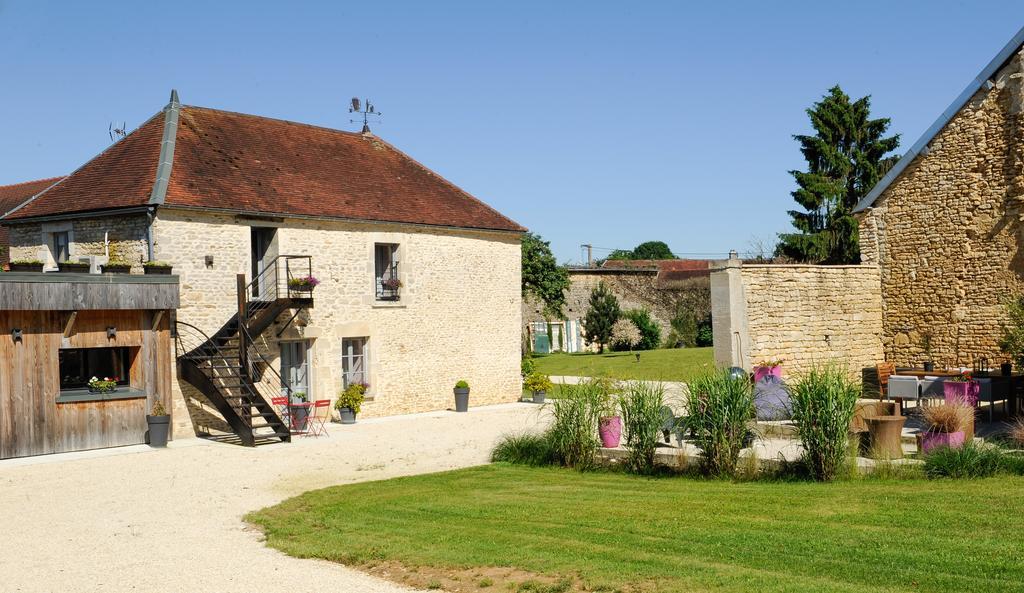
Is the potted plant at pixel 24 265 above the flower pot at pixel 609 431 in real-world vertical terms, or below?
above

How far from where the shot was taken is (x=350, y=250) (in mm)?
19172

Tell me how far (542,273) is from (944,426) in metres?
23.9

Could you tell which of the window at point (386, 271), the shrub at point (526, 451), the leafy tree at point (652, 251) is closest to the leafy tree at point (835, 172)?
the window at point (386, 271)

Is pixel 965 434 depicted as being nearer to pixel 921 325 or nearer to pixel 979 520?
pixel 979 520

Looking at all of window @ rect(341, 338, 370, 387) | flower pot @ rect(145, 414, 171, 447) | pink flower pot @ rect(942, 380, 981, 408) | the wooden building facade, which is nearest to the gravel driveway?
flower pot @ rect(145, 414, 171, 447)

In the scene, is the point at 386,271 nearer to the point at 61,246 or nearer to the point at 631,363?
the point at 61,246

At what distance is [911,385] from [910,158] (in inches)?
212

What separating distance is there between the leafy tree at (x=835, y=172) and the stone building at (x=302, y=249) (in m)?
11.4

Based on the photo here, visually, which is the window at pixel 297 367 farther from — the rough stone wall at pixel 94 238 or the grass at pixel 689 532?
the grass at pixel 689 532

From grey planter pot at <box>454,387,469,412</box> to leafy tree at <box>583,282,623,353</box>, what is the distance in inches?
603

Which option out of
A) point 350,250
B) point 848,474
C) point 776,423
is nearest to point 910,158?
point 776,423

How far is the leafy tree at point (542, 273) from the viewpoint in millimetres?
Answer: 33656

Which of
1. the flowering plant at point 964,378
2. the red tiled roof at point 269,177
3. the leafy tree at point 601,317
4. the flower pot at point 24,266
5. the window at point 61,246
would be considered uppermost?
the red tiled roof at point 269,177

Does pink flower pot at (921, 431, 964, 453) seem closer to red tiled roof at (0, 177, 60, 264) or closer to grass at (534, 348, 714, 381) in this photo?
grass at (534, 348, 714, 381)
